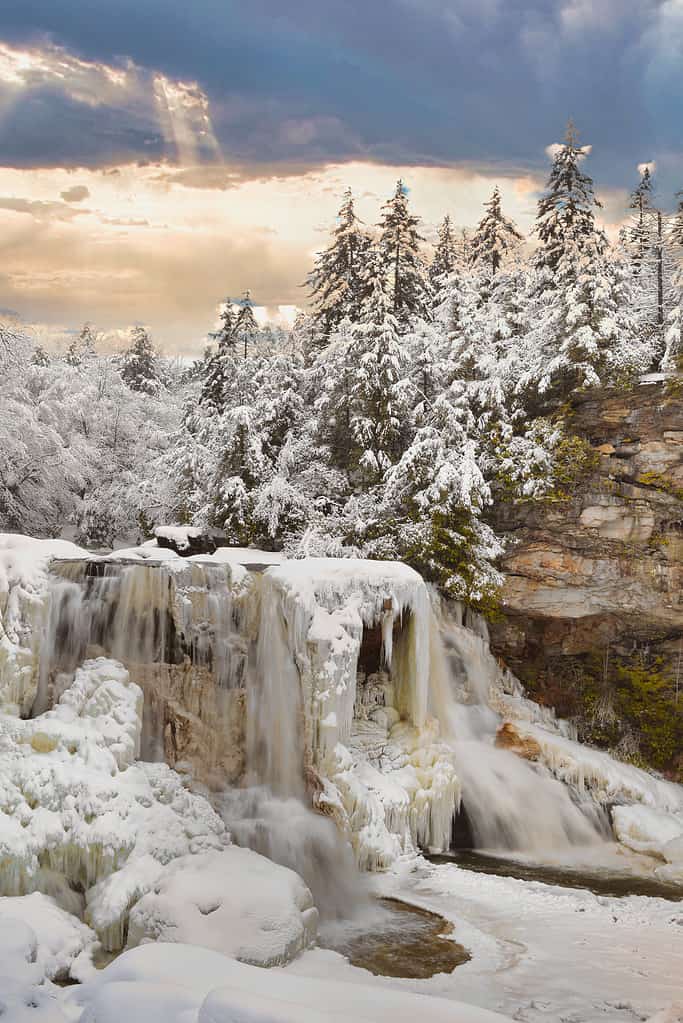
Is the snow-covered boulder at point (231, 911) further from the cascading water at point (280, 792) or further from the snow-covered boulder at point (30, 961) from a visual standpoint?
the cascading water at point (280, 792)

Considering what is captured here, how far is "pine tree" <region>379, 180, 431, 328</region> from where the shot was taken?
2120 centimetres

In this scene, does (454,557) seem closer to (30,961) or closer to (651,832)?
(651,832)

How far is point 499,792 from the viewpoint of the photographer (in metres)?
12.3

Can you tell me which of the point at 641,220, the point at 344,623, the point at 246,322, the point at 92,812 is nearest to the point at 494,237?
the point at 641,220

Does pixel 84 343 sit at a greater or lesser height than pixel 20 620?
greater

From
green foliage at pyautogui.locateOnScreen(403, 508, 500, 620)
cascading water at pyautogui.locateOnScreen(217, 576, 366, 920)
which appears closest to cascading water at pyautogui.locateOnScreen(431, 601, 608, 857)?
green foliage at pyautogui.locateOnScreen(403, 508, 500, 620)

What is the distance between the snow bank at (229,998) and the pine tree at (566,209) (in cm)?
1929

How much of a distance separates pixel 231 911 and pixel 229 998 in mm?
4513

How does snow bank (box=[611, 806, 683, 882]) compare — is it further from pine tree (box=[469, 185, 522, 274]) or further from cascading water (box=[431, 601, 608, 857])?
pine tree (box=[469, 185, 522, 274])

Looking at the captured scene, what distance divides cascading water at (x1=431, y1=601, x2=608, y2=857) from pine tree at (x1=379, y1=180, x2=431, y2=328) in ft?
37.8

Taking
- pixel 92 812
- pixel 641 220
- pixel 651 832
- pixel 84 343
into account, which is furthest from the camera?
pixel 84 343

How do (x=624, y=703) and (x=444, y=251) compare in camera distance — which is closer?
(x=624, y=703)

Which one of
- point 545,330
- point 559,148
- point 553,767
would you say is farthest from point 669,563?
point 559,148

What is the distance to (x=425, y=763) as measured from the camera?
458 inches
